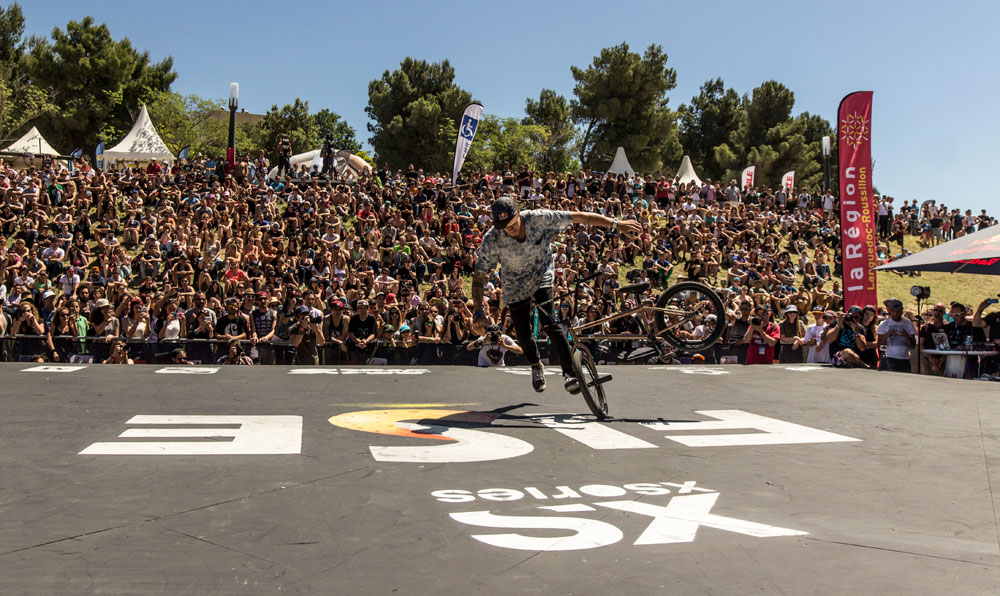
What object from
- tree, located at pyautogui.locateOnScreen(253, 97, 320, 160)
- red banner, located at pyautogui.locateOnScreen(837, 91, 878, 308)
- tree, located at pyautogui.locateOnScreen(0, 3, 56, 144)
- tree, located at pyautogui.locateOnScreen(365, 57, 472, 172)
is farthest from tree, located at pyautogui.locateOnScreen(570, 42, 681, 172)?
red banner, located at pyautogui.locateOnScreen(837, 91, 878, 308)

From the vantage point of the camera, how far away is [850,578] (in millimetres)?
2896

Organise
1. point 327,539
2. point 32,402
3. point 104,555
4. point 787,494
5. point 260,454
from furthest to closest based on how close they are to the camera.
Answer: point 32,402 → point 260,454 → point 787,494 → point 327,539 → point 104,555

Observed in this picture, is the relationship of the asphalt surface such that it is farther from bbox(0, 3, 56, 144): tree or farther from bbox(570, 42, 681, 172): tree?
bbox(570, 42, 681, 172): tree

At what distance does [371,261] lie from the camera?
1895 centimetres

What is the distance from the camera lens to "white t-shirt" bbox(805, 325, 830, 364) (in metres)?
12.8

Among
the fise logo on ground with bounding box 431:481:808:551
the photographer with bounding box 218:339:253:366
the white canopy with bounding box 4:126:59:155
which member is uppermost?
the white canopy with bounding box 4:126:59:155

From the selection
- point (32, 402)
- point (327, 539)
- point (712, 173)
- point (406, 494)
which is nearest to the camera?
point (327, 539)

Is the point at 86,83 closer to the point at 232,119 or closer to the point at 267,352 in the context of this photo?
the point at 232,119

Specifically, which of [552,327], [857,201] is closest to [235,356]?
[552,327]

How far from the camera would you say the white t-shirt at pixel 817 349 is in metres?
12.8

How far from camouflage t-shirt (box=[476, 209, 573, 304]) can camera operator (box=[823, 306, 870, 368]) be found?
7.22 meters

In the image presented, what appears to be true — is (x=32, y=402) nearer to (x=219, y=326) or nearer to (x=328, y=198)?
(x=219, y=326)

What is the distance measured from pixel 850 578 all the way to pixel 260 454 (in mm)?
3248

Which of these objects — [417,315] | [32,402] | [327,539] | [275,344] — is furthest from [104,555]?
[417,315]
